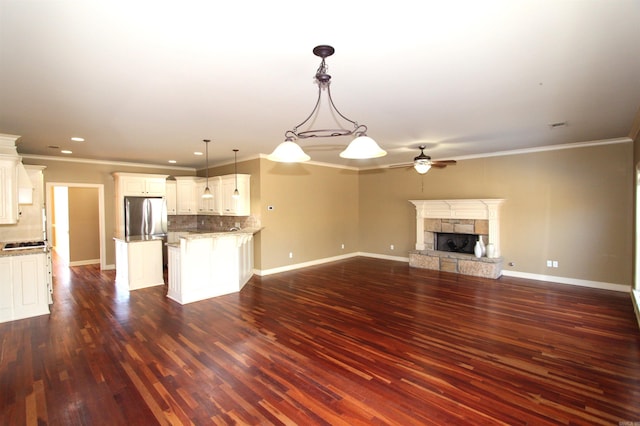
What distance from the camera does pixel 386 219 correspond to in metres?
8.56

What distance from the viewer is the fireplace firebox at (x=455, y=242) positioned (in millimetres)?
7199

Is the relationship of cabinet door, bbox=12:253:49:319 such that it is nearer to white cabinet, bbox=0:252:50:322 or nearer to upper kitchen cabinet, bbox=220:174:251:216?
white cabinet, bbox=0:252:50:322

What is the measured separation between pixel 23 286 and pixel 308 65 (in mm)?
4976

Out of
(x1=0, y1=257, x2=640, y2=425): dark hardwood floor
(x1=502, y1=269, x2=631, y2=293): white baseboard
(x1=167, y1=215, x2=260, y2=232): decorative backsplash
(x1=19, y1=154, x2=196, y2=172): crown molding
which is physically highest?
(x1=19, y1=154, x2=196, y2=172): crown molding

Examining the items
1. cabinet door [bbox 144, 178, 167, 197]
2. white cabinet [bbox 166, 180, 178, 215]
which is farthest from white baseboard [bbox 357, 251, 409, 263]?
cabinet door [bbox 144, 178, 167, 197]

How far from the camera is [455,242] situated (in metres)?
7.41

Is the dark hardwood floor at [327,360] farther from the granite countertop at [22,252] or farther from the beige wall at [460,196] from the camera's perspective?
the beige wall at [460,196]

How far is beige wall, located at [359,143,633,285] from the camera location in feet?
17.5

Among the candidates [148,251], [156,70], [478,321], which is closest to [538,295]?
[478,321]

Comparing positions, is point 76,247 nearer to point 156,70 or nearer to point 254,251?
point 254,251

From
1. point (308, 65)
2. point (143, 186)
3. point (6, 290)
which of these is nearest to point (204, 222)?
point (143, 186)

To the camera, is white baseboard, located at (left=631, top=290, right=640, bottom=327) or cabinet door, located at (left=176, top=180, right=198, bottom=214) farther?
cabinet door, located at (left=176, top=180, right=198, bottom=214)

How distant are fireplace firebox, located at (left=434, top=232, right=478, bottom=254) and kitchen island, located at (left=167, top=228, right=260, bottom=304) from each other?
15.6 feet

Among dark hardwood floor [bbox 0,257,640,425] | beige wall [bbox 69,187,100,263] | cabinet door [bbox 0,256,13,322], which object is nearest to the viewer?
dark hardwood floor [bbox 0,257,640,425]
